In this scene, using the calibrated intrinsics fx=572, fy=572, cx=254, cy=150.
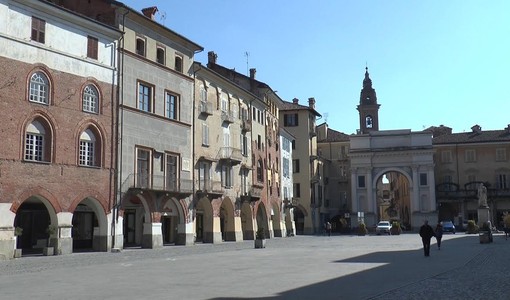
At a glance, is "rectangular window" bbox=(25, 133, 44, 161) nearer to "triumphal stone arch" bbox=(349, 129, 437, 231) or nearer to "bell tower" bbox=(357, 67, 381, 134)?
"triumphal stone arch" bbox=(349, 129, 437, 231)

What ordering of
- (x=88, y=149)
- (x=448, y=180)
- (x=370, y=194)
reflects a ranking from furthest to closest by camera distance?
(x=448, y=180) → (x=370, y=194) → (x=88, y=149)

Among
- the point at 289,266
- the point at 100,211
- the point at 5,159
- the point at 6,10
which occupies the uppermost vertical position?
the point at 6,10

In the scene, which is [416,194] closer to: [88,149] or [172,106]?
[172,106]

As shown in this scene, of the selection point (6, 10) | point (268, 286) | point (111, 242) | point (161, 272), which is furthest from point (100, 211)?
point (268, 286)

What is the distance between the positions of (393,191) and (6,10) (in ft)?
341

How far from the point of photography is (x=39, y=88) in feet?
101

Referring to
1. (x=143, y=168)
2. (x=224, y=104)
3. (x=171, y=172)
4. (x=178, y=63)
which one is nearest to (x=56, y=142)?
(x=143, y=168)

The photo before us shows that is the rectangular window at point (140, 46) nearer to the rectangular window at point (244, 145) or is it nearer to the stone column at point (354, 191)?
the rectangular window at point (244, 145)

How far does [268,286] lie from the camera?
48.3 feet

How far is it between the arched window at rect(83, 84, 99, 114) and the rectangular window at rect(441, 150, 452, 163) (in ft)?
210

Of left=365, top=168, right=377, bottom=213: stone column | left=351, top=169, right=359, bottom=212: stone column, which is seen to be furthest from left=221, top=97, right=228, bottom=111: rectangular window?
left=365, top=168, right=377, bottom=213: stone column

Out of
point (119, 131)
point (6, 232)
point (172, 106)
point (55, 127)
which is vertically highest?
point (172, 106)

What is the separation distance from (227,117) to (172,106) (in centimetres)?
798

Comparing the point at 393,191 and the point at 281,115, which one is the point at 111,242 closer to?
the point at 281,115
